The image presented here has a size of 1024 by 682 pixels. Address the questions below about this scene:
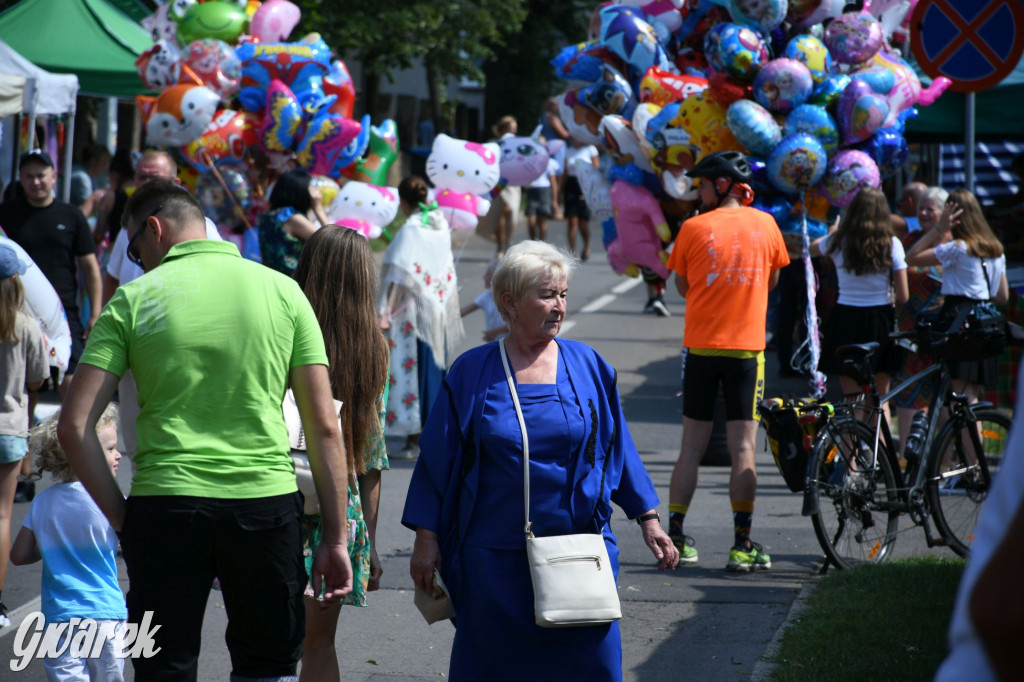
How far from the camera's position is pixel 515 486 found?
11.7 feet

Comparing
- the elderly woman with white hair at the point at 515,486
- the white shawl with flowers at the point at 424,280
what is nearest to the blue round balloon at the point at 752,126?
the white shawl with flowers at the point at 424,280

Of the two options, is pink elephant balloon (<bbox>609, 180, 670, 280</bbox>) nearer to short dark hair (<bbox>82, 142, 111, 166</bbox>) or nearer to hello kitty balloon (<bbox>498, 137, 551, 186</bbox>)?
hello kitty balloon (<bbox>498, 137, 551, 186</bbox>)

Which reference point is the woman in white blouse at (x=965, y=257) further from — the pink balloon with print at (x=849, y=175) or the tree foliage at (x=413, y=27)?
the tree foliage at (x=413, y=27)

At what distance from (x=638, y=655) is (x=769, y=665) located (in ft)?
1.90

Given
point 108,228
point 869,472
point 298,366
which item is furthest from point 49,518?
point 108,228

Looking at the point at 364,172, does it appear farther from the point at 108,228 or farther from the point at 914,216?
the point at 914,216

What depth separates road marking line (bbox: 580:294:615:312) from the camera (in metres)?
17.2

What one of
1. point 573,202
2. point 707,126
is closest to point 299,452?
point 707,126

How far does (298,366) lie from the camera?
3.57 metres

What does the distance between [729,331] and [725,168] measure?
0.83 meters

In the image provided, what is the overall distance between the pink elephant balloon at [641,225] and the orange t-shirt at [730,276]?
6.39 feet

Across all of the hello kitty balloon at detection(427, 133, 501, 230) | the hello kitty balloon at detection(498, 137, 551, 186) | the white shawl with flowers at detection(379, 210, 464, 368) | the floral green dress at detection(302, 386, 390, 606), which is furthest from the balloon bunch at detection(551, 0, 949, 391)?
the floral green dress at detection(302, 386, 390, 606)

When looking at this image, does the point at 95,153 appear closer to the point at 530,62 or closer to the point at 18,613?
the point at 18,613

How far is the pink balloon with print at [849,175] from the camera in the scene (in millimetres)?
7906
